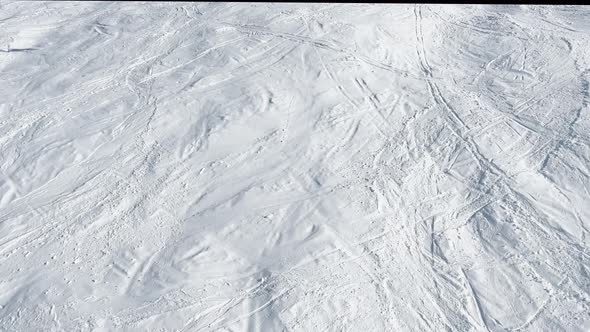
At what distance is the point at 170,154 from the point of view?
581 centimetres

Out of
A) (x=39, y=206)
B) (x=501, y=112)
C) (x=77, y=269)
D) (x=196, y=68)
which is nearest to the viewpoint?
(x=77, y=269)

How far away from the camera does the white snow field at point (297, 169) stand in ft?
14.5

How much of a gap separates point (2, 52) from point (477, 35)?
741 cm

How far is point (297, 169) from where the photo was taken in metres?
5.61

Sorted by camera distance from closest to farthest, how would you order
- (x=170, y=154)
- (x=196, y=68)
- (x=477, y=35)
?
(x=170, y=154) → (x=196, y=68) → (x=477, y=35)

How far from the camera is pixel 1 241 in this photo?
16.3 ft

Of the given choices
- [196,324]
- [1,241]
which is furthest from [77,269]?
[196,324]

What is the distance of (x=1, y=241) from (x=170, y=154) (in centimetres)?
198

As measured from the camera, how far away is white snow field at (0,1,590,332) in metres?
4.43

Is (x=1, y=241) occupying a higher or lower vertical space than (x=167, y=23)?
lower

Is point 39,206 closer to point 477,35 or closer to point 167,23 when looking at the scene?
point 167,23

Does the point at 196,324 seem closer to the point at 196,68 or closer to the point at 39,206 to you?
the point at 39,206

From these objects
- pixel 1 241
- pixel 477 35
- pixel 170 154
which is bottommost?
pixel 1 241

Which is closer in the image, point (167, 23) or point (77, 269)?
point (77, 269)
